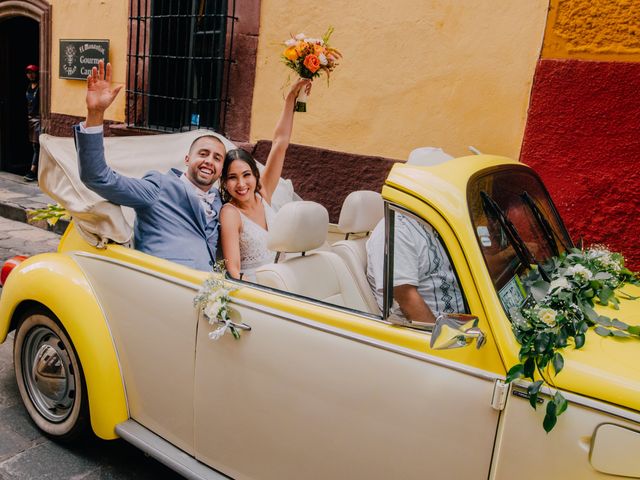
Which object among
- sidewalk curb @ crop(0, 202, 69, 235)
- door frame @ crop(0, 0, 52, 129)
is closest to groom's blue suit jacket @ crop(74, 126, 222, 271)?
sidewalk curb @ crop(0, 202, 69, 235)

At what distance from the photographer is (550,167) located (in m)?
4.69

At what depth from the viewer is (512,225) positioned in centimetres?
217

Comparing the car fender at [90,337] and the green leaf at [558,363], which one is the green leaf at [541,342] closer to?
the green leaf at [558,363]

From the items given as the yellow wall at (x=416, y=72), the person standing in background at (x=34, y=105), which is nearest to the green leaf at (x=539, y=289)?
the yellow wall at (x=416, y=72)

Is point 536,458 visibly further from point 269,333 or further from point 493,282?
point 269,333

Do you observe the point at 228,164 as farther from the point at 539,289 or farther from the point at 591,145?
the point at 591,145

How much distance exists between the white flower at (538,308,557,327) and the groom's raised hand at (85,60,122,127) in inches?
77.8

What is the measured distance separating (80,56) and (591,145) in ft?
24.8

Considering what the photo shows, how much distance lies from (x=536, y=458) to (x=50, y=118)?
32.1ft

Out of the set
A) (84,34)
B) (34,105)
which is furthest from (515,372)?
(34,105)

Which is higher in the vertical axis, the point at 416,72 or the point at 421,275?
the point at 416,72

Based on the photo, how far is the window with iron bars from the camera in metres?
6.98

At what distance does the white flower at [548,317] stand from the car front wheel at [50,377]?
2104mm

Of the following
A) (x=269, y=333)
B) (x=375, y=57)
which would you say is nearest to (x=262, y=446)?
(x=269, y=333)
